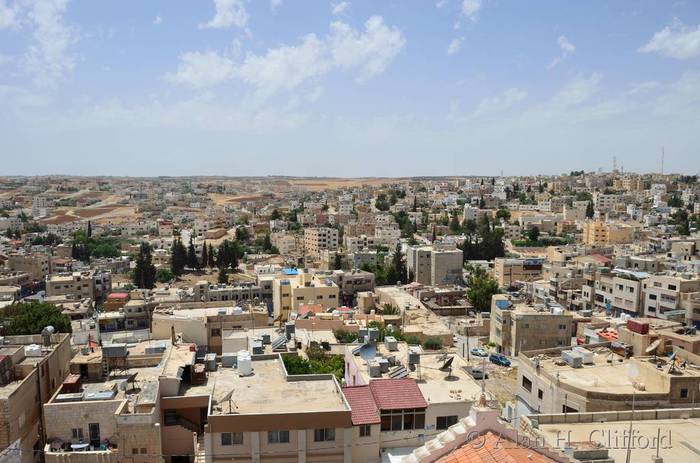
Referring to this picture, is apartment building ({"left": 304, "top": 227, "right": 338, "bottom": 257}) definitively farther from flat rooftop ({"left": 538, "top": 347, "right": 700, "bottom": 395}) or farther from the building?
flat rooftop ({"left": 538, "top": 347, "right": 700, "bottom": 395})

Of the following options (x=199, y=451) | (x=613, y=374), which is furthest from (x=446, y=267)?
(x=199, y=451)

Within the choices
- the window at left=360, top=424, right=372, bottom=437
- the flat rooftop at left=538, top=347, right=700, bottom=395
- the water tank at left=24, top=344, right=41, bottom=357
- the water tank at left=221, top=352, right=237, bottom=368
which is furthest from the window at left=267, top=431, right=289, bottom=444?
the flat rooftop at left=538, top=347, right=700, bottom=395

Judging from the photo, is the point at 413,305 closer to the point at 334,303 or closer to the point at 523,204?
the point at 334,303

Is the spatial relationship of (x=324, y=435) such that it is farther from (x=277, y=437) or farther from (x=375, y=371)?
(x=375, y=371)

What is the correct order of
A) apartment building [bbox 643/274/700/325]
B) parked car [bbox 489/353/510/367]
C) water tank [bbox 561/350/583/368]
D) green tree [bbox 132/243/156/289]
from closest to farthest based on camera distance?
water tank [bbox 561/350/583/368] < parked car [bbox 489/353/510/367] < apartment building [bbox 643/274/700/325] < green tree [bbox 132/243/156/289]

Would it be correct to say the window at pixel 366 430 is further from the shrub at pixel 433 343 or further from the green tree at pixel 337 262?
the green tree at pixel 337 262

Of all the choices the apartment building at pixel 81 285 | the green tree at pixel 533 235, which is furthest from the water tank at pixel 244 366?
the green tree at pixel 533 235
